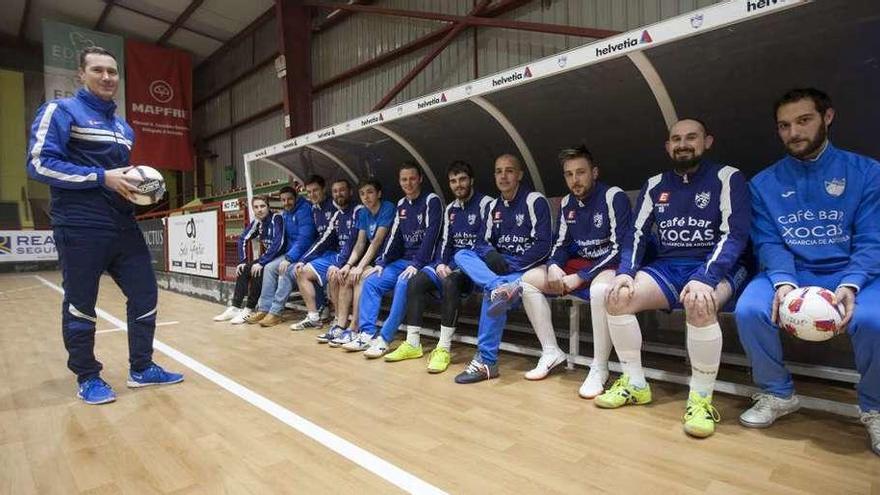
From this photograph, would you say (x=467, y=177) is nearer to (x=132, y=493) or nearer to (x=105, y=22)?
(x=132, y=493)

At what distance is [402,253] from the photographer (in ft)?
14.3

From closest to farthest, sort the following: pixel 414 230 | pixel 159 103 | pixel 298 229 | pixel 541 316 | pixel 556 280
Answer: pixel 556 280 → pixel 541 316 → pixel 414 230 → pixel 298 229 → pixel 159 103

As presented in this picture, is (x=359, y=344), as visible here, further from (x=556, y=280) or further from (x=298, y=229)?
(x=298, y=229)

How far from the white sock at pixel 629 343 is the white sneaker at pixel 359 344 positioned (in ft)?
6.59

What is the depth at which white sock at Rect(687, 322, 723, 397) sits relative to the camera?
2.23 m

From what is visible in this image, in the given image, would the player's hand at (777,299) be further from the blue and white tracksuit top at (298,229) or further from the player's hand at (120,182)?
the blue and white tracksuit top at (298,229)

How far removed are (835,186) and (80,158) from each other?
12.5 ft

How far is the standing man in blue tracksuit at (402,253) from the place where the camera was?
3.85 metres

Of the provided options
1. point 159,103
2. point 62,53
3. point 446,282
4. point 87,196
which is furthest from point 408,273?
point 159,103

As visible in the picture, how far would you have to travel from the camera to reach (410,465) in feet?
6.17

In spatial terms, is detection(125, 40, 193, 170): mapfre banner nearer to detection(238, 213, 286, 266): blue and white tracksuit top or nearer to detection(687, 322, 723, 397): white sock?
detection(238, 213, 286, 266): blue and white tracksuit top

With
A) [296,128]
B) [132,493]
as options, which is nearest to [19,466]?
[132,493]

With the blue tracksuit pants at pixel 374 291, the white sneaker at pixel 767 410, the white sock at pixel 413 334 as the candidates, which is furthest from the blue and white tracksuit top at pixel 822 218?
the blue tracksuit pants at pixel 374 291

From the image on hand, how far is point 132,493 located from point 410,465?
99 centimetres
